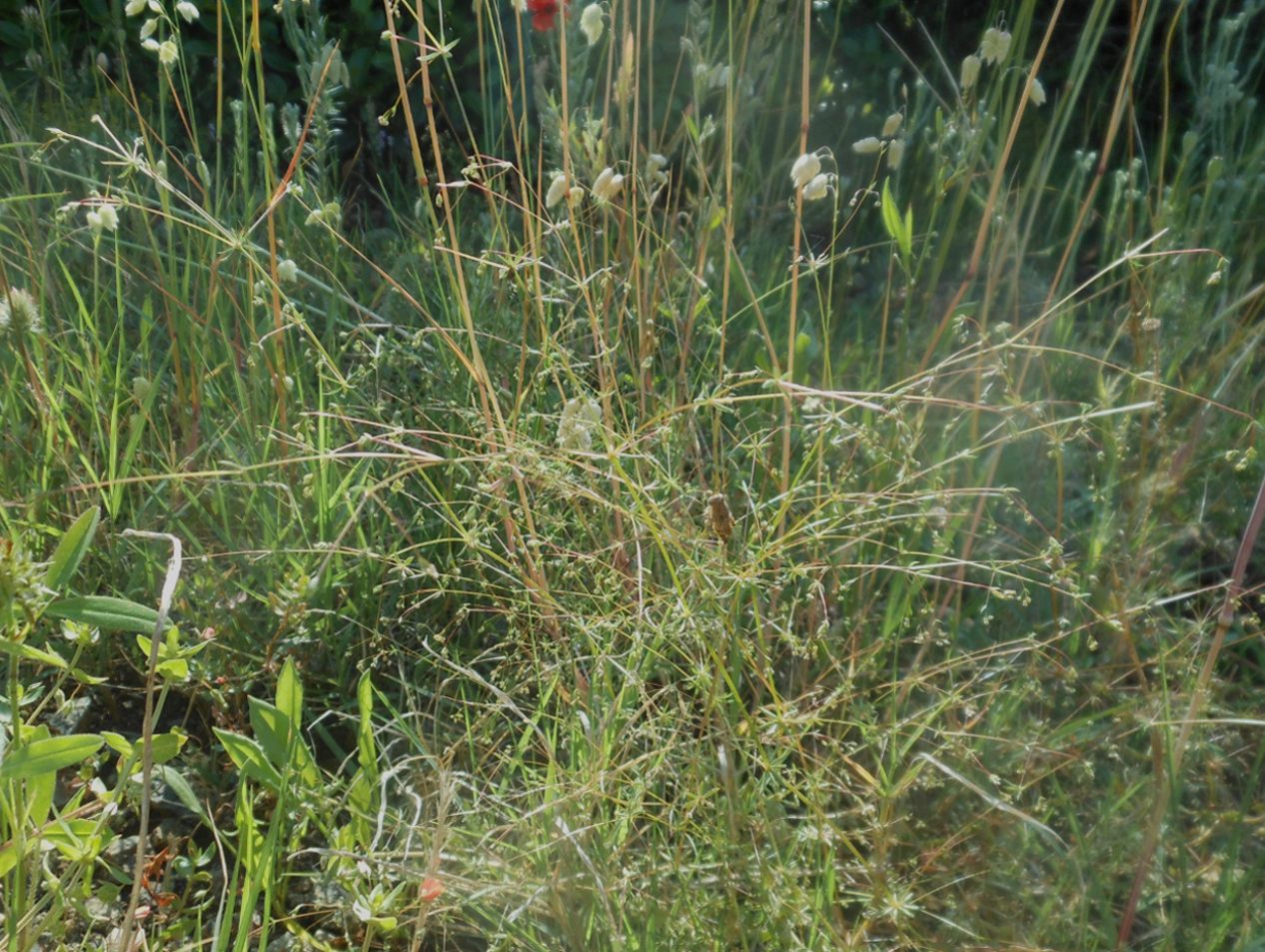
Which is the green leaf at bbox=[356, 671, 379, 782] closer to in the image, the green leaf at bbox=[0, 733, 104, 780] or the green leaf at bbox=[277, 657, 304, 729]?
the green leaf at bbox=[277, 657, 304, 729]

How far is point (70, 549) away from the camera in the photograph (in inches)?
47.9

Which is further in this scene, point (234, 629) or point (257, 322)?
point (257, 322)

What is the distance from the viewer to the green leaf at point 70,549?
1.20 metres

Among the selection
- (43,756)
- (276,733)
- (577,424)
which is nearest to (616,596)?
(577,424)

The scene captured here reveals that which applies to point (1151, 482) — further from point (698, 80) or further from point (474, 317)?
point (474, 317)

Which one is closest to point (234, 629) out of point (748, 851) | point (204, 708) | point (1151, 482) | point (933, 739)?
point (204, 708)

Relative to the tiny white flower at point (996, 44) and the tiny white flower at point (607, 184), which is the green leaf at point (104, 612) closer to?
the tiny white flower at point (607, 184)

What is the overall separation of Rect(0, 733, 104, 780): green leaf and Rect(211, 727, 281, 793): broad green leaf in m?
0.18

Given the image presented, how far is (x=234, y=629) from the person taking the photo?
1.54 m

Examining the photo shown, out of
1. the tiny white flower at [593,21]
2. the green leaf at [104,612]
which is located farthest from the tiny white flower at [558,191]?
the green leaf at [104,612]

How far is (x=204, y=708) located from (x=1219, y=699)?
49.5 inches

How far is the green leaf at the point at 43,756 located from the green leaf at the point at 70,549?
0.16m

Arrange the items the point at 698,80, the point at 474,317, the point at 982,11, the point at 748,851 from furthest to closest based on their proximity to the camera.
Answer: the point at 982,11 < the point at 474,317 < the point at 698,80 < the point at 748,851

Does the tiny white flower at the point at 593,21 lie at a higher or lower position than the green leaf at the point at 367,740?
higher
